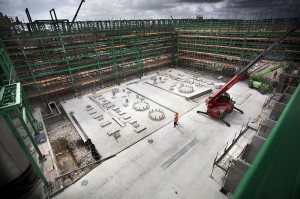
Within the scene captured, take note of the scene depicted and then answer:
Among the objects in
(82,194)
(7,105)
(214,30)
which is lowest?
(82,194)

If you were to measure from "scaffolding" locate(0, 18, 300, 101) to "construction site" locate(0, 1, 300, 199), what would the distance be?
168 mm

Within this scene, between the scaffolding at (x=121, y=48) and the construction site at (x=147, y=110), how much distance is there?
0.17m

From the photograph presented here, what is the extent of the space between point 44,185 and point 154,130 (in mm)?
8978

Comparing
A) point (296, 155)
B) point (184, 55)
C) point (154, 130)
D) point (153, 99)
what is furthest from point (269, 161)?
point (184, 55)

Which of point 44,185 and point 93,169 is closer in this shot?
point 44,185

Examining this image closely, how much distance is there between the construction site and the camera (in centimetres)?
793

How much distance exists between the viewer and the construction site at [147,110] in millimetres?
7934

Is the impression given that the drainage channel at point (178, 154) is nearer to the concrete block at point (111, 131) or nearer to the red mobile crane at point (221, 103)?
the red mobile crane at point (221, 103)

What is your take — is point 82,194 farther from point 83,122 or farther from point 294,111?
point 294,111

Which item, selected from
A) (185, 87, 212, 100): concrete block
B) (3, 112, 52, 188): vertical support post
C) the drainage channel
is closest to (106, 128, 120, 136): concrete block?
the drainage channel

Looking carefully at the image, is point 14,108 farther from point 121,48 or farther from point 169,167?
point 121,48

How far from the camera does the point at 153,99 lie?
21.1 metres

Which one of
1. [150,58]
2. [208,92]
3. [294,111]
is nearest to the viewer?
[294,111]

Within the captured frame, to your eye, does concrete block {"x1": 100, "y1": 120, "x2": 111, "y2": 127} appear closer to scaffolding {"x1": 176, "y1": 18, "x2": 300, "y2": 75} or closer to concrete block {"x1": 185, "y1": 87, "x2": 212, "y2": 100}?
concrete block {"x1": 185, "y1": 87, "x2": 212, "y2": 100}
